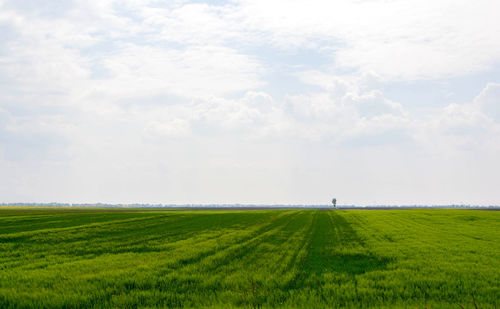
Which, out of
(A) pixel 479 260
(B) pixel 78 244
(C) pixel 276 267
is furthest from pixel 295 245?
(B) pixel 78 244

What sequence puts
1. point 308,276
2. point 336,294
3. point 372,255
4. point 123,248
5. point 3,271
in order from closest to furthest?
point 336,294
point 308,276
point 3,271
point 372,255
point 123,248

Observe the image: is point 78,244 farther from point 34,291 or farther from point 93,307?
point 93,307

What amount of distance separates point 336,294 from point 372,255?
1010cm

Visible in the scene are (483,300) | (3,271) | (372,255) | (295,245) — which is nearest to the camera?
(483,300)

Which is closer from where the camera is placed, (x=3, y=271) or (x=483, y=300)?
(x=483, y=300)

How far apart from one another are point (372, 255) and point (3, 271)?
2001cm

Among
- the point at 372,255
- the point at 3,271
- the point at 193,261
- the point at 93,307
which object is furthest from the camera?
the point at 372,255

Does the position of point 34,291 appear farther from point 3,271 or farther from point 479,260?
point 479,260

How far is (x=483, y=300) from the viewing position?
1131 centimetres

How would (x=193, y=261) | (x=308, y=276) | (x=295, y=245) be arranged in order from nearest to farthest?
(x=308, y=276) → (x=193, y=261) → (x=295, y=245)

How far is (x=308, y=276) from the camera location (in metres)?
15.0

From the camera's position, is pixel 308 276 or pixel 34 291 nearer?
pixel 34 291

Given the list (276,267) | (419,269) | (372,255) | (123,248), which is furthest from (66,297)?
(372,255)

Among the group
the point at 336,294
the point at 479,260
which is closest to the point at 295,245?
the point at 479,260
